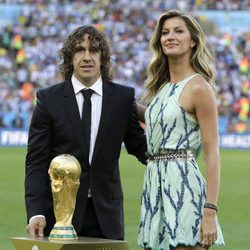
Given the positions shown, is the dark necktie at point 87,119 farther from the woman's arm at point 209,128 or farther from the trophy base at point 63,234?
the trophy base at point 63,234

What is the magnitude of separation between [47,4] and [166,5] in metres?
5.26

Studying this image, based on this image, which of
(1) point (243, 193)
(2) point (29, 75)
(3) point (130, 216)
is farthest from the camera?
(2) point (29, 75)

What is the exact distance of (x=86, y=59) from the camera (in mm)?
4863

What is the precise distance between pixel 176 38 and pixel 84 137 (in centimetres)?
67

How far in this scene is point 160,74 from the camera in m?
4.95

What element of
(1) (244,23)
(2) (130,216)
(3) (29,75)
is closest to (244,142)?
(3) (29,75)

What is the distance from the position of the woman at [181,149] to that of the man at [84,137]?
22 cm

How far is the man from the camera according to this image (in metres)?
4.89

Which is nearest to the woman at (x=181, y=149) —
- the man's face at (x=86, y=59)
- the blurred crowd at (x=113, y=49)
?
the man's face at (x=86, y=59)

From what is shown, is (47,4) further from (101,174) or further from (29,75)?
(101,174)

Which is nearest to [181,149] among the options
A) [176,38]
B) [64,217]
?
[176,38]

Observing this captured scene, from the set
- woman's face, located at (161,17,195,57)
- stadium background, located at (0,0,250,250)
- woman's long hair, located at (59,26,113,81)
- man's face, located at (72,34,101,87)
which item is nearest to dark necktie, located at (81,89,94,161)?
man's face, located at (72,34,101,87)

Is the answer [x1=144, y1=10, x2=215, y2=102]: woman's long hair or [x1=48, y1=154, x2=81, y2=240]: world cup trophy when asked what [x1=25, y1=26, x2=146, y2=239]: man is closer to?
[x1=144, y1=10, x2=215, y2=102]: woman's long hair

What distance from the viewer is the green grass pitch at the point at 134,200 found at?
36.3ft
